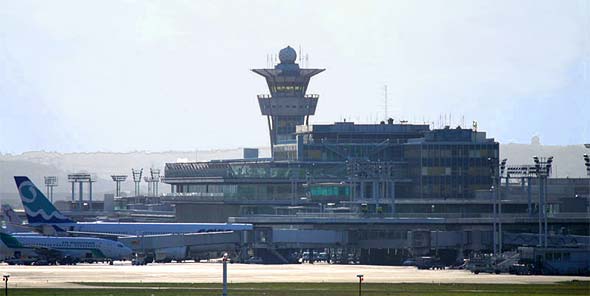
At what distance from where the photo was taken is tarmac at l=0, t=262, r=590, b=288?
156 m

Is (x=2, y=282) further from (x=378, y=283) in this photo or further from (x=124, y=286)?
(x=378, y=283)

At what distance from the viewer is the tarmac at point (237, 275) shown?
156500 mm

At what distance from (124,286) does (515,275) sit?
42.1m

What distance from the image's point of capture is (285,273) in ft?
570

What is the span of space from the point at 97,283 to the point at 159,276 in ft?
48.2

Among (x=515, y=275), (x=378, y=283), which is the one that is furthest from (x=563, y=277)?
(x=378, y=283)

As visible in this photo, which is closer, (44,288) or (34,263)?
(44,288)

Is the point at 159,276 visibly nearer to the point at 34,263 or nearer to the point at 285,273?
the point at 285,273

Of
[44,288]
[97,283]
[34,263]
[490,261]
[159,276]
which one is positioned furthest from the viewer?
[34,263]

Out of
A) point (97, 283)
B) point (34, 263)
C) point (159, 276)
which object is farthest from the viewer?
point (34, 263)

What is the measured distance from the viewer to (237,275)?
16788 cm

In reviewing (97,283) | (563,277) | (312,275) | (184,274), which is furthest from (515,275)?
(97,283)

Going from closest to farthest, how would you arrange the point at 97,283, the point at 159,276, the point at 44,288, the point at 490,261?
the point at 44,288 < the point at 97,283 < the point at 159,276 < the point at 490,261

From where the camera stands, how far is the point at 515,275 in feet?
559
